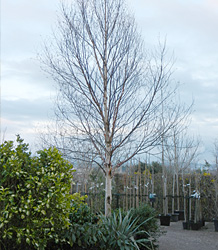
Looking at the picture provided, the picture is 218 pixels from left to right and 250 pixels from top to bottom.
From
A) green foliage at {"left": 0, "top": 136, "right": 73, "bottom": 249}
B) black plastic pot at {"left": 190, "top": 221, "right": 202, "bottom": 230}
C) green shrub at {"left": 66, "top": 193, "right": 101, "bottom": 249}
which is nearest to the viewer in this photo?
green foliage at {"left": 0, "top": 136, "right": 73, "bottom": 249}

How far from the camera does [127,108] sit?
6211mm

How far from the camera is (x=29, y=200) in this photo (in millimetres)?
4047

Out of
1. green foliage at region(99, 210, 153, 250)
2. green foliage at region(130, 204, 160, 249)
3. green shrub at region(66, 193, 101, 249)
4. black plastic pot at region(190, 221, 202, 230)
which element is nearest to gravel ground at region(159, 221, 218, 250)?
black plastic pot at region(190, 221, 202, 230)

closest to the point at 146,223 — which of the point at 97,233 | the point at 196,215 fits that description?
the point at 97,233

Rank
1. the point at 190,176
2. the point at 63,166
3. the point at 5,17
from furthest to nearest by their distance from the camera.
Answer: the point at 190,176 → the point at 5,17 → the point at 63,166

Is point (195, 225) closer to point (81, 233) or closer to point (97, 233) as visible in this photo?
point (97, 233)

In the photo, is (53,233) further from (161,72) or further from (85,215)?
(161,72)

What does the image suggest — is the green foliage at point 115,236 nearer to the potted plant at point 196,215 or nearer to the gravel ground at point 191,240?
the gravel ground at point 191,240

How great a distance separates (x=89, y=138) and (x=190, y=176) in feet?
21.4

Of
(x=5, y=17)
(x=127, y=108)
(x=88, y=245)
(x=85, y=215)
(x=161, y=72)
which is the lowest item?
(x=88, y=245)

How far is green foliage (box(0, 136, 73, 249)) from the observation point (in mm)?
4074

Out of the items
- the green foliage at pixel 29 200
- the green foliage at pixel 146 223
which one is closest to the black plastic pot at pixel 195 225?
the green foliage at pixel 146 223

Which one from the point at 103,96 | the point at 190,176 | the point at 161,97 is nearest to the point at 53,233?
the point at 103,96

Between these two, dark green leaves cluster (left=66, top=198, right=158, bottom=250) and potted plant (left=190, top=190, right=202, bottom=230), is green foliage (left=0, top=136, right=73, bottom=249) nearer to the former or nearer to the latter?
dark green leaves cluster (left=66, top=198, right=158, bottom=250)
